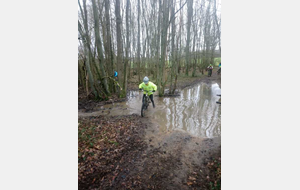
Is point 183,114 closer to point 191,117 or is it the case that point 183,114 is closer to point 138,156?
point 191,117

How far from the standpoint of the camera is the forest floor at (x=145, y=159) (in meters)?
3.33

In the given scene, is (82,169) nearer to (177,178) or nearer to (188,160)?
(177,178)

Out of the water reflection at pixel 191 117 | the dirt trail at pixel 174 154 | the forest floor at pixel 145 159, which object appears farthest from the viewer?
the water reflection at pixel 191 117

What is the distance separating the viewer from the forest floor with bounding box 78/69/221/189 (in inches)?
131

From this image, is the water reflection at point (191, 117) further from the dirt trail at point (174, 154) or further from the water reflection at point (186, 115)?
the dirt trail at point (174, 154)

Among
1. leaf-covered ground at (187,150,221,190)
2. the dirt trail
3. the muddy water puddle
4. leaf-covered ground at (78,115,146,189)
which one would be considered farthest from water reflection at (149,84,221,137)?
leaf-covered ground at (187,150,221,190)

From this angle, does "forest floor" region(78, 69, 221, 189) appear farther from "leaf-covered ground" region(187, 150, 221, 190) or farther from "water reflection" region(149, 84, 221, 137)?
"water reflection" region(149, 84, 221, 137)

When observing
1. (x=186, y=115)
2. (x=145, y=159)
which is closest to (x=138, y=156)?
(x=145, y=159)

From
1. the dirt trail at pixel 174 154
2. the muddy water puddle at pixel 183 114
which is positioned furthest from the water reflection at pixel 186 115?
the dirt trail at pixel 174 154

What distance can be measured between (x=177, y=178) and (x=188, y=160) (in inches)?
29.3

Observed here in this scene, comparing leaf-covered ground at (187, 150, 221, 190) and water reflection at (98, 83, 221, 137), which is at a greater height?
water reflection at (98, 83, 221, 137)

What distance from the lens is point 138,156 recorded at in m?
4.21

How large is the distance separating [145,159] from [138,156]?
23 centimetres

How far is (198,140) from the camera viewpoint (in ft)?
16.3
